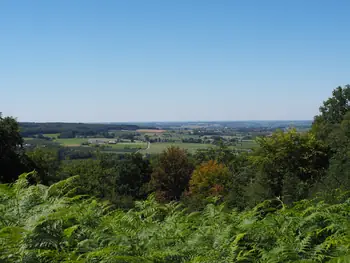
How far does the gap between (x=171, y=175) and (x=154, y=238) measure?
38.5m

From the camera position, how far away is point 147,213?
5.66 metres

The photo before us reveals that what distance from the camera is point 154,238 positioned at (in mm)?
3908

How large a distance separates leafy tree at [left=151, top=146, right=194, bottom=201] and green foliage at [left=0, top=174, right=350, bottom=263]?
3692cm

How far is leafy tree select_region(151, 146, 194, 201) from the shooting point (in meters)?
41.8

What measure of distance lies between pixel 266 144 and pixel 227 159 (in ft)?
81.7

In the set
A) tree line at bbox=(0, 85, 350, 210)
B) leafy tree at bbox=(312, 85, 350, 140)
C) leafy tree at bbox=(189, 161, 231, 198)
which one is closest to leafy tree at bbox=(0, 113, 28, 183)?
tree line at bbox=(0, 85, 350, 210)

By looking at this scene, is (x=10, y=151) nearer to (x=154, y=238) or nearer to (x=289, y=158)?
(x=289, y=158)

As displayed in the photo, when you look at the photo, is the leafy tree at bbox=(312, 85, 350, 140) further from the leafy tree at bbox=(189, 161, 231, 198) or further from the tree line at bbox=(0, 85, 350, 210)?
the leafy tree at bbox=(189, 161, 231, 198)

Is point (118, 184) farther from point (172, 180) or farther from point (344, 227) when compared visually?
point (344, 227)

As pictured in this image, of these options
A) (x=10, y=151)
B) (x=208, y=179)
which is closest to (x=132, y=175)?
(x=208, y=179)

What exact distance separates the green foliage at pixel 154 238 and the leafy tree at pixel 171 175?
3692cm

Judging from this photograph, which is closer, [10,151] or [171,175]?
[10,151]

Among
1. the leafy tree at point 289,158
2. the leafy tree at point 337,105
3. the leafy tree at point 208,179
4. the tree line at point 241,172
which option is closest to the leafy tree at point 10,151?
the tree line at point 241,172

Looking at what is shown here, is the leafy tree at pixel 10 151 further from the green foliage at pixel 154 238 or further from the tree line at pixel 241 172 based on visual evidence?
the green foliage at pixel 154 238
